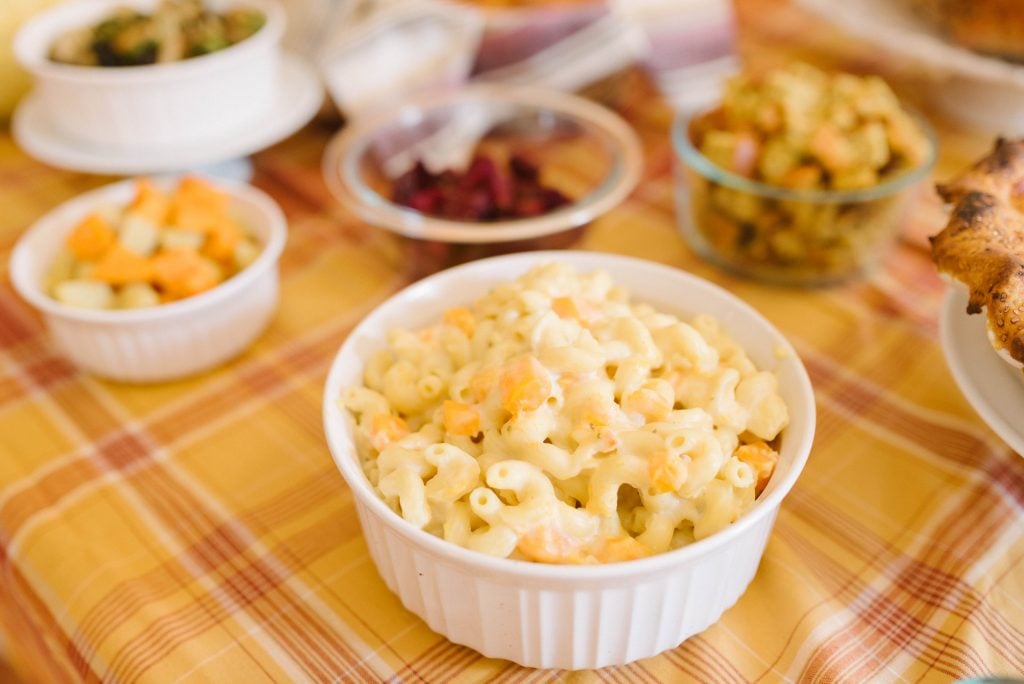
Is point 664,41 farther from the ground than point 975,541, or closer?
farther from the ground

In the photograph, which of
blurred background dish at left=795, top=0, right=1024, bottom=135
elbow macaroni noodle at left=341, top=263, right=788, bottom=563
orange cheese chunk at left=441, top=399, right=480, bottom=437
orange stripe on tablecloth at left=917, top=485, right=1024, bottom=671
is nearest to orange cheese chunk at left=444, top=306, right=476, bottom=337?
elbow macaroni noodle at left=341, top=263, right=788, bottom=563

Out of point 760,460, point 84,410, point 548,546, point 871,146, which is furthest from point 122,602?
point 871,146

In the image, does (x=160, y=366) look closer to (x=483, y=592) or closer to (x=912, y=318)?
(x=483, y=592)

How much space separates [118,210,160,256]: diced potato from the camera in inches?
33.7

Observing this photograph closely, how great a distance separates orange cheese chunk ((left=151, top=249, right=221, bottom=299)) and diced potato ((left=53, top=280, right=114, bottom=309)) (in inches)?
1.9

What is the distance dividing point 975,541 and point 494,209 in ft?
1.86

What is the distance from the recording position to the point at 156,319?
809mm

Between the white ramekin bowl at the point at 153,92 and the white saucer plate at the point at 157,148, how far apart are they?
11 millimetres

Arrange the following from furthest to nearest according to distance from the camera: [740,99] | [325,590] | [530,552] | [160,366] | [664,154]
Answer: [664,154]
[740,99]
[160,366]
[325,590]
[530,552]

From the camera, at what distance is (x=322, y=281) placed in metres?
1.03

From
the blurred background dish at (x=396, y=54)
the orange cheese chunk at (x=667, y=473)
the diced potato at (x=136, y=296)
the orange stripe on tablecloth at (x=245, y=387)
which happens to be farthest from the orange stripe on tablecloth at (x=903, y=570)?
the blurred background dish at (x=396, y=54)

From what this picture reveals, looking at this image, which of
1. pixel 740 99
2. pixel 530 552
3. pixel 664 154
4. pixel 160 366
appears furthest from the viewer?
pixel 664 154

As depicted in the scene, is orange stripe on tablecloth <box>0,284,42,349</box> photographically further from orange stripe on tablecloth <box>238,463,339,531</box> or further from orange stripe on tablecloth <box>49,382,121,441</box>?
orange stripe on tablecloth <box>238,463,339,531</box>

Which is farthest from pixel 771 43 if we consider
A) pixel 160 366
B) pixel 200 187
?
pixel 160 366
